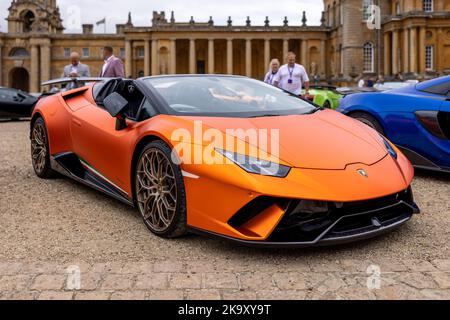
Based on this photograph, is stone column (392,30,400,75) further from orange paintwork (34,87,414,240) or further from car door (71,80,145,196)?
car door (71,80,145,196)

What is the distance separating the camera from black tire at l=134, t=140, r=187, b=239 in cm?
390

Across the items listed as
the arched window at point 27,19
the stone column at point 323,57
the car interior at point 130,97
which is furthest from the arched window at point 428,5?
the arched window at point 27,19

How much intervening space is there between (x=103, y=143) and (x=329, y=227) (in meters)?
2.56

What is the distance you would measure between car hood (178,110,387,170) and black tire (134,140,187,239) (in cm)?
46

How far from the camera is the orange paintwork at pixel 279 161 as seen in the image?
11.4 feet

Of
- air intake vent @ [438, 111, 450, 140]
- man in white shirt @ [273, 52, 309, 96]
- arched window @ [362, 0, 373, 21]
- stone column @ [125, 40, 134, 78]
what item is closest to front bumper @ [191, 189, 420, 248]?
air intake vent @ [438, 111, 450, 140]

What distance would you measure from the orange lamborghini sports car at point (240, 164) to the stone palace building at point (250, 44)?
157 feet

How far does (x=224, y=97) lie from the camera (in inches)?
193

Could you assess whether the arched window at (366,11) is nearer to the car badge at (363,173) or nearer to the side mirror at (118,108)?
the side mirror at (118,108)

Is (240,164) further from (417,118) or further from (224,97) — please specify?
(417,118)
